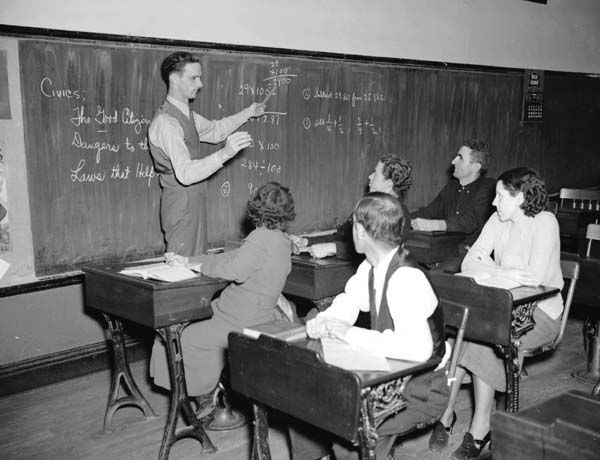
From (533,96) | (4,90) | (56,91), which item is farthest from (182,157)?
(533,96)

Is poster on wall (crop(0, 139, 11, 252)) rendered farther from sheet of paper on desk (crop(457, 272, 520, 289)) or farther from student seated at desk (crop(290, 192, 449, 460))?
sheet of paper on desk (crop(457, 272, 520, 289))

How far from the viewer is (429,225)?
4.29 metres

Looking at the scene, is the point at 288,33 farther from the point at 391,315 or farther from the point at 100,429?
the point at 391,315

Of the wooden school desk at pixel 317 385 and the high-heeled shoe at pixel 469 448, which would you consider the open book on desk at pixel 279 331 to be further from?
the high-heeled shoe at pixel 469 448

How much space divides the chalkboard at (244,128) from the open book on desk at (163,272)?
0.93m

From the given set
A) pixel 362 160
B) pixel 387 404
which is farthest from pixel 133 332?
pixel 387 404

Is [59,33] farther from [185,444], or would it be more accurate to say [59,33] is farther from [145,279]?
[185,444]

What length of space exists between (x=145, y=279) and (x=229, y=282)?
368 millimetres

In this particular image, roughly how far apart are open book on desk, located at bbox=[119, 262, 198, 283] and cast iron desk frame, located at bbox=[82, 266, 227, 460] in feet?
0.15

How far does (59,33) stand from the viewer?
11.3 feet

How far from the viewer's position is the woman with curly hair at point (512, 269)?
2906 mm

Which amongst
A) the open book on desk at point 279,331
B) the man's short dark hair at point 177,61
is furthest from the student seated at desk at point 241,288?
the man's short dark hair at point 177,61

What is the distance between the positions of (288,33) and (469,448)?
2.98 metres

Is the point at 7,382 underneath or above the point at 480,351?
underneath
